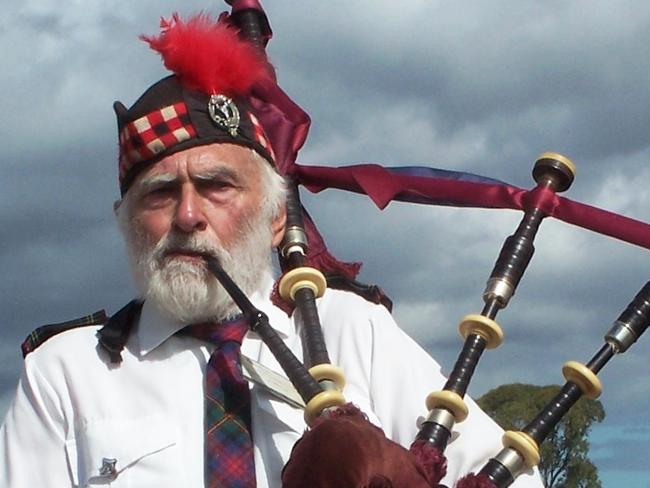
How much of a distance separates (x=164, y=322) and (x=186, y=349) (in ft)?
0.34

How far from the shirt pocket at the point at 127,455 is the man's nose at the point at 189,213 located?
1.79 feet

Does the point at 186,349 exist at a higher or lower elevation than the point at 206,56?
lower

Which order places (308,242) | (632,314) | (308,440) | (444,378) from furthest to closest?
(308,242)
(444,378)
(632,314)
(308,440)

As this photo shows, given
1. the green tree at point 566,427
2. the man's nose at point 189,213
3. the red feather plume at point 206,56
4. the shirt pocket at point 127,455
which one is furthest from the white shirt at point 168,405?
the green tree at point 566,427

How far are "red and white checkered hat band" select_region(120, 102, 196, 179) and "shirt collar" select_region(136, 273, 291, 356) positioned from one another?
44 cm

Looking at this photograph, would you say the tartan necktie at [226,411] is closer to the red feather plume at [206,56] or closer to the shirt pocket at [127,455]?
the shirt pocket at [127,455]

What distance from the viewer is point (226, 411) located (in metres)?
3.76

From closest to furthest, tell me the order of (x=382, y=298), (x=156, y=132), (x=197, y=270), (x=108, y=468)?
(x=108, y=468), (x=197, y=270), (x=156, y=132), (x=382, y=298)

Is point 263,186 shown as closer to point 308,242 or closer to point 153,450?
point 308,242

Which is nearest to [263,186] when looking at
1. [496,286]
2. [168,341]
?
[168,341]

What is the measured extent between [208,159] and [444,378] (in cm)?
93

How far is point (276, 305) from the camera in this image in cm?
407

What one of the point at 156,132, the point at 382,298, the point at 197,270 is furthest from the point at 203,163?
the point at 382,298

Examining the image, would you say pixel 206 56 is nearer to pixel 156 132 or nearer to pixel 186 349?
pixel 156 132
